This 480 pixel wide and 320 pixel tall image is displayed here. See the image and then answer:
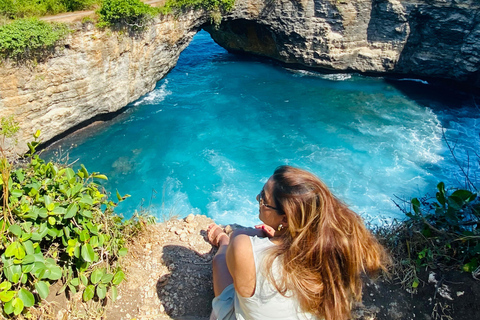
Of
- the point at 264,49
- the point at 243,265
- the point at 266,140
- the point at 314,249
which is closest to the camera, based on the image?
the point at 314,249

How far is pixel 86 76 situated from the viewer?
35.0ft

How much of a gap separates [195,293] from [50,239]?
1.47 meters

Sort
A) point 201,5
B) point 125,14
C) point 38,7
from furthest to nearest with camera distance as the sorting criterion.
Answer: point 201,5, point 125,14, point 38,7

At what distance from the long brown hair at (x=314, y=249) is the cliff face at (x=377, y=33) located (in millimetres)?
13560

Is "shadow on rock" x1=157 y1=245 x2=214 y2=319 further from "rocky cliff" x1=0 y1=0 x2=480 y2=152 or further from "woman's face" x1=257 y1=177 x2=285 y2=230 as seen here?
"rocky cliff" x1=0 y1=0 x2=480 y2=152

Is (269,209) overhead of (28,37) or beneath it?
overhead

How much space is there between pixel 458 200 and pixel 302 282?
2.31m

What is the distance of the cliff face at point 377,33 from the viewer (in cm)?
1363

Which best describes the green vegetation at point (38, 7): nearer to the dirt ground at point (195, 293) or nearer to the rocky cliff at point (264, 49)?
the rocky cliff at point (264, 49)

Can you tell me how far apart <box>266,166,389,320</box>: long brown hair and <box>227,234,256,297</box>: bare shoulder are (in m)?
0.13

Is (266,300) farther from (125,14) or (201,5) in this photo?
(201,5)

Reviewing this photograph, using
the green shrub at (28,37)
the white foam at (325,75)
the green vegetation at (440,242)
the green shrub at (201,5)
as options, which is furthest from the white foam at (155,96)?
the green vegetation at (440,242)

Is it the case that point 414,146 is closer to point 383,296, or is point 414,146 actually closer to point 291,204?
point 383,296

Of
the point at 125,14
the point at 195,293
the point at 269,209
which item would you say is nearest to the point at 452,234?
the point at 269,209
